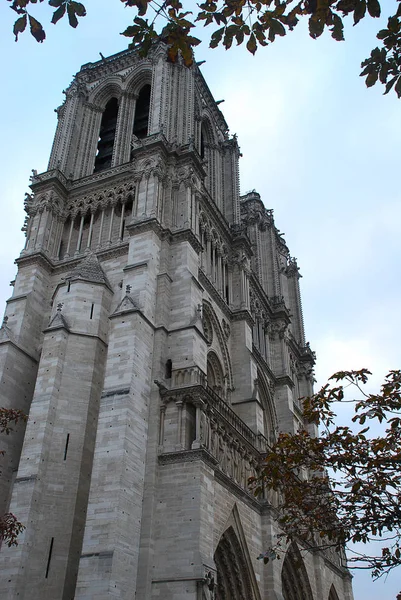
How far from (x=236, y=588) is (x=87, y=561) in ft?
23.2

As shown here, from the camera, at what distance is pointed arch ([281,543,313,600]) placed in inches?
1121

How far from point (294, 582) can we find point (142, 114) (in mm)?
27144

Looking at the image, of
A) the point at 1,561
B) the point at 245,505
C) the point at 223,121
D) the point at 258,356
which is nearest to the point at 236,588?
the point at 245,505

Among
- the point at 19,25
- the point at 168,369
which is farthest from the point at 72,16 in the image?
the point at 168,369

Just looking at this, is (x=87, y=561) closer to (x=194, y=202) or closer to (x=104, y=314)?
(x=104, y=314)

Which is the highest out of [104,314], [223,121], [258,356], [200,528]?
[223,121]

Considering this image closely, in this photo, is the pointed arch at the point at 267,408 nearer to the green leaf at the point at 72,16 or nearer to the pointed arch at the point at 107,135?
the pointed arch at the point at 107,135

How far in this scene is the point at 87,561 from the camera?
1836 cm

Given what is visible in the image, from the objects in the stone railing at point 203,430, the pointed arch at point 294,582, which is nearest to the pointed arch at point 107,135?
the stone railing at point 203,430

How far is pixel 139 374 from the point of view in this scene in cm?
2220

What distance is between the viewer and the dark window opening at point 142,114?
3694cm

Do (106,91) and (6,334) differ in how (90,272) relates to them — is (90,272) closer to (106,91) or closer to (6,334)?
(6,334)

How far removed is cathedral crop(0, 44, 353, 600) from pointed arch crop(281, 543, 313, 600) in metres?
0.13

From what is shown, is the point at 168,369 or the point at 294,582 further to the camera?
the point at 294,582
